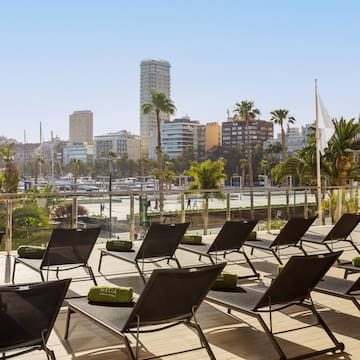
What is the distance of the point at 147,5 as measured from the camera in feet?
71.0

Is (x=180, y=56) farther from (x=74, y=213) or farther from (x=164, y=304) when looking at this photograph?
(x=164, y=304)

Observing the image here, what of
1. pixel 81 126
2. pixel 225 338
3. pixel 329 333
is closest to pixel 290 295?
pixel 329 333

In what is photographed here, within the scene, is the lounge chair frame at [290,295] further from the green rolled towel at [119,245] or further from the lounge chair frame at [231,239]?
the green rolled towel at [119,245]

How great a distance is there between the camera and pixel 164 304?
10.5 feet

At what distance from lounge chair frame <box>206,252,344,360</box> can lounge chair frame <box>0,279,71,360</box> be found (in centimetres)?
133

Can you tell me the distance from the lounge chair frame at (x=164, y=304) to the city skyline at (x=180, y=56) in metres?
15.7

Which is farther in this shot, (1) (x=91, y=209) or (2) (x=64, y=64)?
(2) (x=64, y=64)

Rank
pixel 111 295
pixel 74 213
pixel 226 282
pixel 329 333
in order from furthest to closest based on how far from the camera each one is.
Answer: pixel 74 213
pixel 226 282
pixel 111 295
pixel 329 333

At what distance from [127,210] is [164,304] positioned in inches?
205

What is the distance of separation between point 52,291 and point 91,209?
18.0 feet

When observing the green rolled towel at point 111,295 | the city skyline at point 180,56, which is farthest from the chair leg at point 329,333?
the city skyline at point 180,56

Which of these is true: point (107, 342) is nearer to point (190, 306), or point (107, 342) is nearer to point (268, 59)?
point (190, 306)

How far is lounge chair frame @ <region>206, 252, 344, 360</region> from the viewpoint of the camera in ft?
11.5

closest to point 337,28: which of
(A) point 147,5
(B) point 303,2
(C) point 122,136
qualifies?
(B) point 303,2
